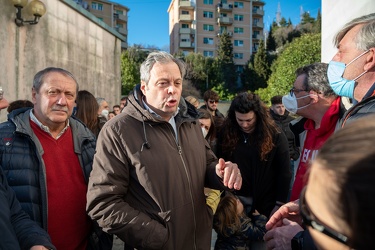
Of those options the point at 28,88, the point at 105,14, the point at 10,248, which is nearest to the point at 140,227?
the point at 10,248

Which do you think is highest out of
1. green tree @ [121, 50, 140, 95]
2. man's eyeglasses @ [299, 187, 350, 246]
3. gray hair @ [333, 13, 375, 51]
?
green tree @ [121, 50, 140, 95]

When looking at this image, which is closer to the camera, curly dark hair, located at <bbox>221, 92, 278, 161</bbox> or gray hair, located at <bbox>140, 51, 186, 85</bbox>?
gray hair, located at <bbox>140, 51, 186, 85</bbox>

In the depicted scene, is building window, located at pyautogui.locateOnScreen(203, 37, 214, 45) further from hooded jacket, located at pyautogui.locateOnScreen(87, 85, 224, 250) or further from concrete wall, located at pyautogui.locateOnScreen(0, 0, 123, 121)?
hooded jacket, located at pyautogui.locateOnScreen(87, 85, 224, 250)

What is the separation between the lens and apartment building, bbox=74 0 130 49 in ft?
179

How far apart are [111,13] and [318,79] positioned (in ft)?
191

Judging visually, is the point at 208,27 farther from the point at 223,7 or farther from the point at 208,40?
the point at 223,7

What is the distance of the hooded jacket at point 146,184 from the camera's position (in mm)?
2021

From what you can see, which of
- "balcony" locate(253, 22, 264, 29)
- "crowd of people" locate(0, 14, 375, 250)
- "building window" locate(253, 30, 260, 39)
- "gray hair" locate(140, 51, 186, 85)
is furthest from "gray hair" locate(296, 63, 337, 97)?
"balcony" locate(253, 22, 264, 29)

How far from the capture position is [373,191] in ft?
A: 2.10

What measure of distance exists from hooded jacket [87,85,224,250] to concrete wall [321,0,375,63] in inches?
193

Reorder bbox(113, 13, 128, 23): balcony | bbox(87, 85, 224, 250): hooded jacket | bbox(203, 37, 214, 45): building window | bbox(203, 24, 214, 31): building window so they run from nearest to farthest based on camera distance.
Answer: bbox(87, 85, 224, 250): hooded jacket
bbox(113, 13, 128, 23): balcony
bbox(203, 37, 214, 45): building window
bbox(203, 24, 214, 31): building window

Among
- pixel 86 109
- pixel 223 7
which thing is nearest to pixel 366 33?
pixel 86 109

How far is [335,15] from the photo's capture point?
283 inches

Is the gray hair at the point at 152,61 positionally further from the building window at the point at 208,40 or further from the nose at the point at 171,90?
the building window at the point at 208,40
